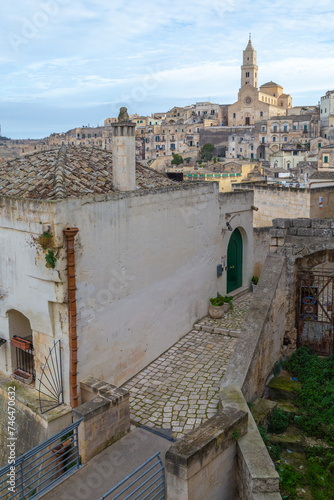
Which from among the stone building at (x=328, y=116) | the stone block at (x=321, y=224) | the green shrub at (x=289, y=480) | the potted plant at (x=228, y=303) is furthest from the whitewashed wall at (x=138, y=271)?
the stone building at (x=328, y=116)

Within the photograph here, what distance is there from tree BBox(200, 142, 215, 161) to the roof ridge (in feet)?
281

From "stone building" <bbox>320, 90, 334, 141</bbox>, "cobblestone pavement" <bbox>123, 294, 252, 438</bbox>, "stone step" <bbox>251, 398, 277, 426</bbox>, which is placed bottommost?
"cobblestone pavement" <bbox>123, 294, 252, 438</bbox>

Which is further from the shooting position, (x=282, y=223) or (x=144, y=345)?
(x=282, y=223)

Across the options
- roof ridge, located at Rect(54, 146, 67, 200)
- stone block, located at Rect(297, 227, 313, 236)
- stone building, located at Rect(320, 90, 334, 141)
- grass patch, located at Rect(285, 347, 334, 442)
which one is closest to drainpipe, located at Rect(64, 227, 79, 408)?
roof ridge, located at Rect(54, 146, 67, 200)

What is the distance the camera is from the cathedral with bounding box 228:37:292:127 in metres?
105

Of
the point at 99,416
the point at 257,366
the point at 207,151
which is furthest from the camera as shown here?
the point at 207,151

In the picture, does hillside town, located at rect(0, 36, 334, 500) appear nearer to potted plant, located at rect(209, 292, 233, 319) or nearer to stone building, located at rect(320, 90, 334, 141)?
potted plant, located at rect(209, 292, 233, 319)

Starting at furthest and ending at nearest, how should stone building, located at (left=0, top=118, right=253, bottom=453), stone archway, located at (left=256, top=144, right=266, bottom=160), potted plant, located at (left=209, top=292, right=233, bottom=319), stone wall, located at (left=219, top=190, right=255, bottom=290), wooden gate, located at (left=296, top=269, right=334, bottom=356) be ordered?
stone archway, located at (left=256, top=144, right=266, bottom=160)
stone wall, located at (left=219, top=190, right=255, bottom=290)
potted plant, located at (left=209, top=292, right=233, bottom=319)
wooden gate, located at (left=296, top=269, right=334, bottom=356)
stone building, located at (left=0, top=118, right=253, bottom=453)

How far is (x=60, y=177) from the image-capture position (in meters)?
→ 9.36

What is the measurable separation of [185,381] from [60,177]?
519cm

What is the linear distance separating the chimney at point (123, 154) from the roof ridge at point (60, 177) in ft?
3.92

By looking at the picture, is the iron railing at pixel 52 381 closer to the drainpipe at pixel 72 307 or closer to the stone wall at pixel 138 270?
the drainpipe at pixel 72 307

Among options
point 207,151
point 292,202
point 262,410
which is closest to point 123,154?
point 262,410

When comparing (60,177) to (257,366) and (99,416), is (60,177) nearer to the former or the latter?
(99,416)
